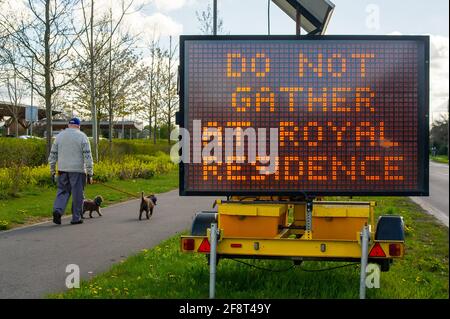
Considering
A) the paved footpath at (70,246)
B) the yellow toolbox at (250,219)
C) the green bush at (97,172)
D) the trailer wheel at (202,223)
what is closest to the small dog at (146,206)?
the paved footpath at (70,246)

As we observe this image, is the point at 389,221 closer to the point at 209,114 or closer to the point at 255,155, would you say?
the point at 255,155

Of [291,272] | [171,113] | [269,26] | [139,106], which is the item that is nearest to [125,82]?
[139,106]

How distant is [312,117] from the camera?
596cm

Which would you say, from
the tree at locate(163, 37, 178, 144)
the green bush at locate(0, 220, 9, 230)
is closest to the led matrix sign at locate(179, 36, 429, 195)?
the green bush at locate(0, 220, 9, 230)

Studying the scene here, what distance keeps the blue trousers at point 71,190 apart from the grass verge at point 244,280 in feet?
11.9

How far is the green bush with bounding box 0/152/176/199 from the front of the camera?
1616 centimetres

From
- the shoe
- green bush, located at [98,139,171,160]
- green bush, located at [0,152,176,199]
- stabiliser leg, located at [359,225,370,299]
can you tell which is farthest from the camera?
green bush, located at [98,139,171,160]

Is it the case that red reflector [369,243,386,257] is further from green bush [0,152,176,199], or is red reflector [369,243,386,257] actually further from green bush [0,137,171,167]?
green bush [0,137,171,167]

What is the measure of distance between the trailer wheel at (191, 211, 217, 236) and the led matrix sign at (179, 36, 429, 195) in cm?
62

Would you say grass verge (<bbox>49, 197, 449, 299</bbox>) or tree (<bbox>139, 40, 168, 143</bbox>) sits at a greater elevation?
tree (<bbox>139, 40, 168, 143</bbox>)

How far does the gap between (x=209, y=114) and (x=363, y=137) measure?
1.34 m

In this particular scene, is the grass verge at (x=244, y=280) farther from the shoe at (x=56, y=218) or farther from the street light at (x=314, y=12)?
the shoe at (x=56, y=218)

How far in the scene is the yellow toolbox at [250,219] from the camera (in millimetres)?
6211
